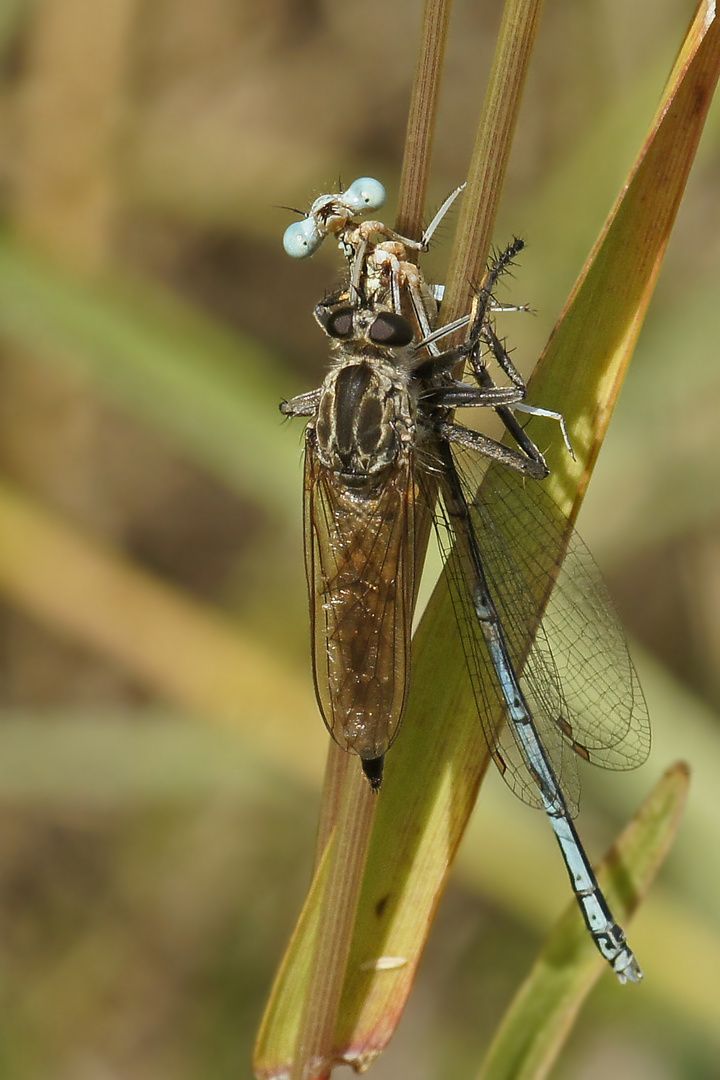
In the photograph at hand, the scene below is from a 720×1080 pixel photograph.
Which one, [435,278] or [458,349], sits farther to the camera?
[435,278]

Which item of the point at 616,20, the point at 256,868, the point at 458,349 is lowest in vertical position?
the point at 256,868

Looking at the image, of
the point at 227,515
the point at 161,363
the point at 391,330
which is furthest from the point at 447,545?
the point at 227,515

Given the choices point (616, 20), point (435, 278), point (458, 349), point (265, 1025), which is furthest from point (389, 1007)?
point (616, 20)

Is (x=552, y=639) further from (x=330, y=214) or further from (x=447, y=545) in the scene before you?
(x=330, y=214)

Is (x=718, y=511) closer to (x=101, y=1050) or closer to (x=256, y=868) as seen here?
(x=256, y=868)

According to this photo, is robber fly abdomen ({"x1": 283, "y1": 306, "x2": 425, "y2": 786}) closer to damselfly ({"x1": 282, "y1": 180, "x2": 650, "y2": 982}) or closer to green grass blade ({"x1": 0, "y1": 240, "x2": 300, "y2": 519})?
damselfly ({"x1": 282, "y1": 180, "x2": 650, "y2": 982})

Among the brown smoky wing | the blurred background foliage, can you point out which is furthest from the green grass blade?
the brown smoky wing

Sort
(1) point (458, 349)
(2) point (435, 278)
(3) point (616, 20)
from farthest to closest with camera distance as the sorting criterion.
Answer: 1. (3) point (616, 20)
2. (2) point (435, 278)
3. (1) point (458, 349)

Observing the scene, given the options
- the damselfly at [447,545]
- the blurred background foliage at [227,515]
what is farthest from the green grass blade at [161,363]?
the damselfly at [447,545]
